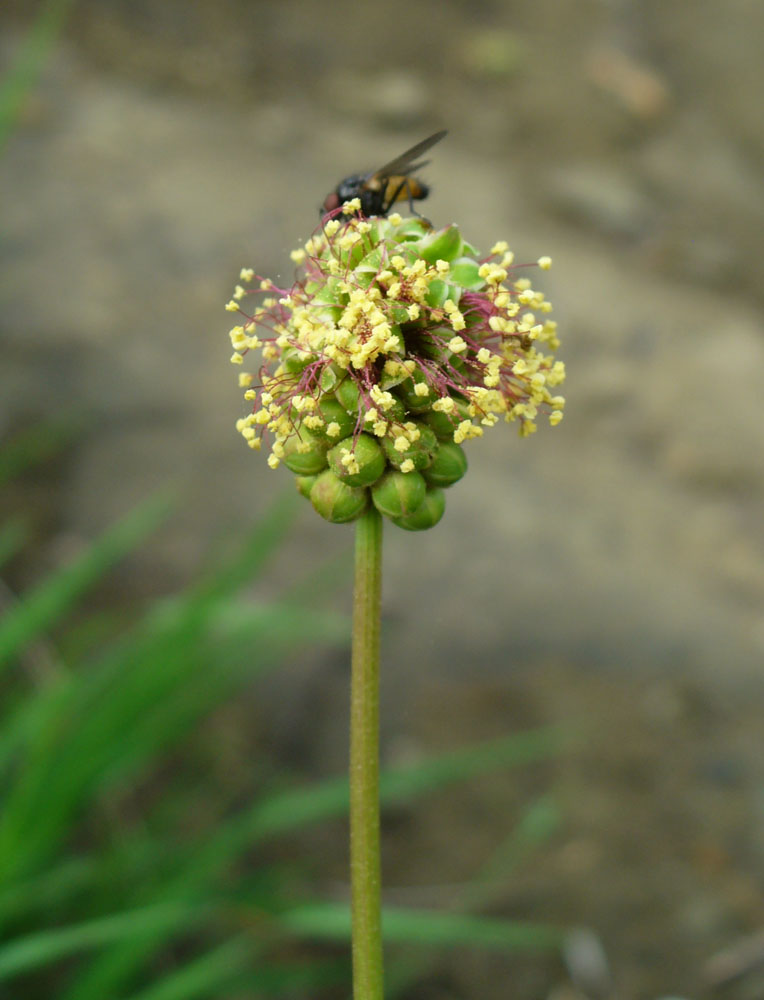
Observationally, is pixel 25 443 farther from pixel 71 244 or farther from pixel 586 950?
pixel 586 950

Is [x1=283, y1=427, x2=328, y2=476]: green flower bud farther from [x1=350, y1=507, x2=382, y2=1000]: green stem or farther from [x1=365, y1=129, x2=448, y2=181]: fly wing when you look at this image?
[x1=365, y1=129, x2=448, y2=181]: fly wing

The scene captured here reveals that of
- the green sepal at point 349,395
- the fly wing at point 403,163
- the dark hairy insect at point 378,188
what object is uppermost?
the dark hairy insect at point 378,188

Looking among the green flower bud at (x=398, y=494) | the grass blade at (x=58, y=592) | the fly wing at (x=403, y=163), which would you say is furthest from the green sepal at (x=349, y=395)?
the grass blade at (x=58, y=592)

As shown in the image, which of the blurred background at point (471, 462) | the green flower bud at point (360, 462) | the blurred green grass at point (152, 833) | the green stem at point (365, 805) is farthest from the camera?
the blurred background at point (471, 462)

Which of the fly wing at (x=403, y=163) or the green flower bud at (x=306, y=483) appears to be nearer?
the green flower bud at (x=306, y=483)

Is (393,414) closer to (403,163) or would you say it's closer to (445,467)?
(445,467)

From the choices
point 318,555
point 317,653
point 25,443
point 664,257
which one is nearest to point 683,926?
point 317,653

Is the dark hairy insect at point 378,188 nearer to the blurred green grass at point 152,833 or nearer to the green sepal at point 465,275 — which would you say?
the green sepal at point 465,275

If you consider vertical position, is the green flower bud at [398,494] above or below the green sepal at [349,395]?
below

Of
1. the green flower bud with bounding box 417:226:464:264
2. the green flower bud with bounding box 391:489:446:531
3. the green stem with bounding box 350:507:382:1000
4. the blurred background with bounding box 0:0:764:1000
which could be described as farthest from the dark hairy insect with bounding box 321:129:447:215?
the green stem with bounding box 350:507:382:1000
